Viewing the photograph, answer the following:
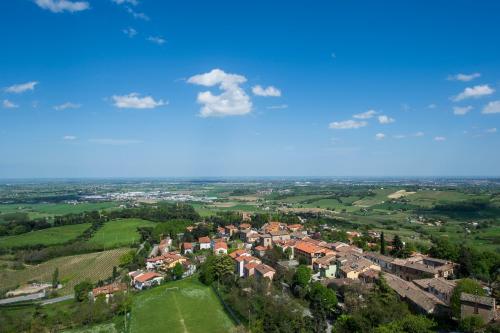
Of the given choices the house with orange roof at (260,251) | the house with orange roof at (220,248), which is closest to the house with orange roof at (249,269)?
the house with orange roof at (260,251)

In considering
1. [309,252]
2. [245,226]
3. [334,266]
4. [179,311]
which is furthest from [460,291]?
[245,226]

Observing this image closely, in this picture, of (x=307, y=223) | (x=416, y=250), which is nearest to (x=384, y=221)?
(x=307, y=223)

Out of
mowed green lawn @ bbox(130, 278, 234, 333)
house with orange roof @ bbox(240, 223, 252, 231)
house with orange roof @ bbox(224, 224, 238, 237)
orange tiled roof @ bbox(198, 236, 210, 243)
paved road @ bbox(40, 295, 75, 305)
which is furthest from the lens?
house with orange roof @ bbox(240, 223, 252, 231)


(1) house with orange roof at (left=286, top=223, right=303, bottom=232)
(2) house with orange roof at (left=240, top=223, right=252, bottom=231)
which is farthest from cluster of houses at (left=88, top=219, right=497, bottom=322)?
(2) house with orange roof at (left=240, top=223, right=252, bottom=231)

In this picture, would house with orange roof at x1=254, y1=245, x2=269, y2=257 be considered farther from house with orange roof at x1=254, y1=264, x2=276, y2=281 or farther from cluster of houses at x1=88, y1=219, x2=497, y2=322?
house with orange roof at x1=254, y1=264, x2=276, y2=281

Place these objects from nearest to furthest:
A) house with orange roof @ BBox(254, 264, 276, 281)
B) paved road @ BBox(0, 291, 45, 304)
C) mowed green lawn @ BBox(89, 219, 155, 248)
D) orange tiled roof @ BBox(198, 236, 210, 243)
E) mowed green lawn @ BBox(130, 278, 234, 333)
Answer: mowed green lawn @ BBox(130, 278, 234, 333), paved road @ BBox(0, 291, 45, 304), house with orange roof @ BBox(254, 264, 276, 281), orange tiled roof @ BBox(198, 236, 210, 243), mowed green lawn @ BBox(89, 219, 155, 248)

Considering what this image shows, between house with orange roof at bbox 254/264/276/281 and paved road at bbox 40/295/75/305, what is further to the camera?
house with orange roof at bbox 254/264/276/281

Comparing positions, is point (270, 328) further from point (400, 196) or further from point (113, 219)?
point (400, 196)

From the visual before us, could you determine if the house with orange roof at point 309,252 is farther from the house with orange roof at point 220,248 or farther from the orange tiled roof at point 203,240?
the orange tiled roof at point 203,240
